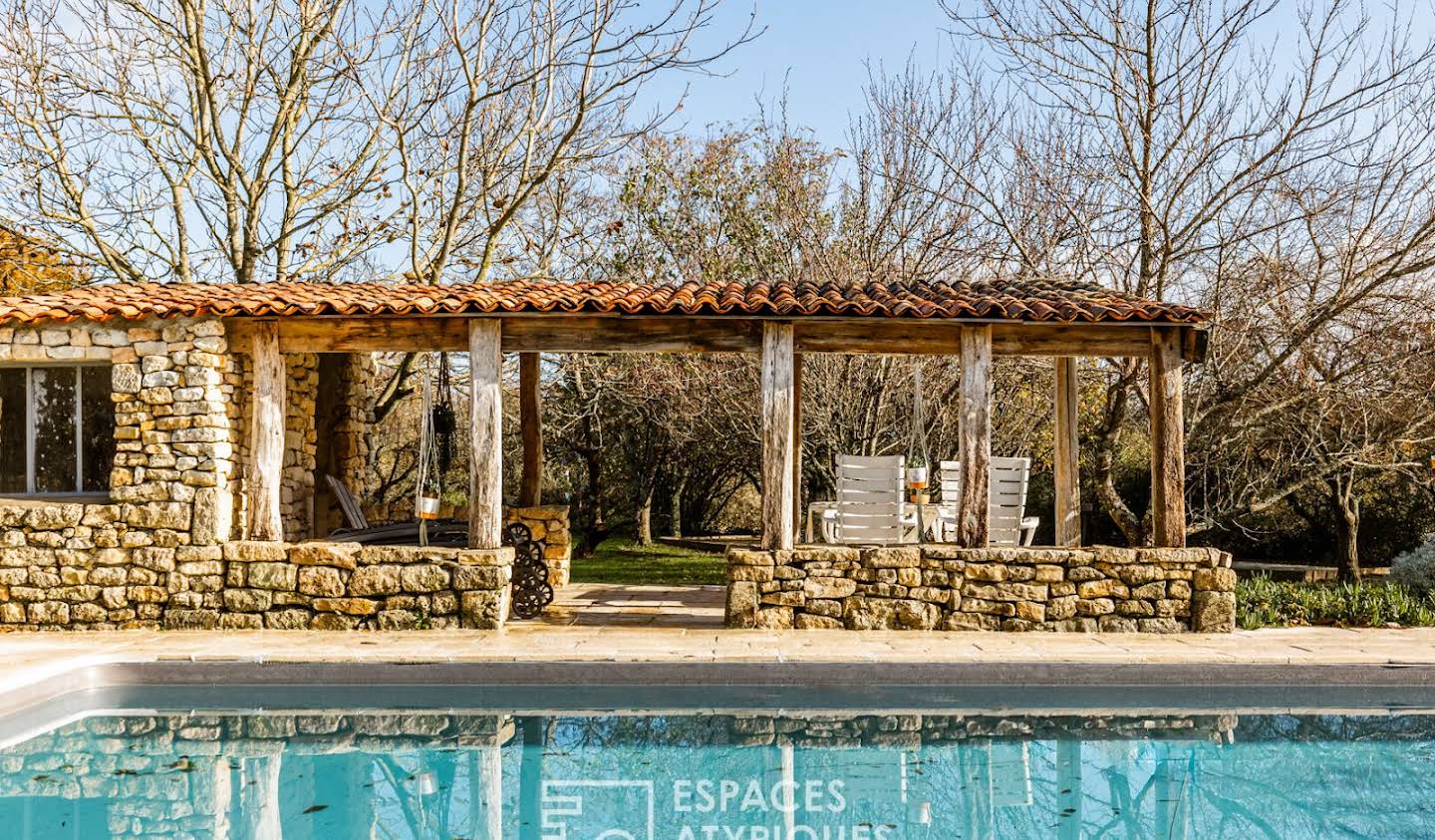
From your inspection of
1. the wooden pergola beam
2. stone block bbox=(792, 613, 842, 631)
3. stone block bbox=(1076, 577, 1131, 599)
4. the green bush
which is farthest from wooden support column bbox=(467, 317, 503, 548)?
the green bush

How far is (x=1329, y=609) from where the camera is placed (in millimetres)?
8938

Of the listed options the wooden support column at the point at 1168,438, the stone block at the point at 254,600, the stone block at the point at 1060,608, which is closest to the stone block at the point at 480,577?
the stone block at the point at 254,600

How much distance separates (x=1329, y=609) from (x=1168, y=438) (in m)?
2.17

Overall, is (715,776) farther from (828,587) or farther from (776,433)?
(776,433)

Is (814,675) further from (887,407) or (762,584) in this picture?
(887,407)

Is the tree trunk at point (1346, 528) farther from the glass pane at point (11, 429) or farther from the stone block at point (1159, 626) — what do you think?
the glass pane at point (11, 429)

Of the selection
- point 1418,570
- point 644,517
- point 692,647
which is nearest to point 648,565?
point 644,517

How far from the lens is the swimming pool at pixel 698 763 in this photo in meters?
5.07

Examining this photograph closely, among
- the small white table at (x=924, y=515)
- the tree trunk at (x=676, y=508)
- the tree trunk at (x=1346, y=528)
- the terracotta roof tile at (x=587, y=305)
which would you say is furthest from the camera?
the tree trunk at (x=676, y=508)

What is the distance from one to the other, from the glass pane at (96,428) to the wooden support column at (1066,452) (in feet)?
26.2

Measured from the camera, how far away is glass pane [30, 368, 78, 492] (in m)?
8.94

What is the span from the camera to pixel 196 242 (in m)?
13.2

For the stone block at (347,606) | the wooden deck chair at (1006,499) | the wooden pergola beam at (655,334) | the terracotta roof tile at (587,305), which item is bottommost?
the stone block at (347,606)

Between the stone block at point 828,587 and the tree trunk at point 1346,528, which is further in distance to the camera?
the tree trunk at point 1346,528
